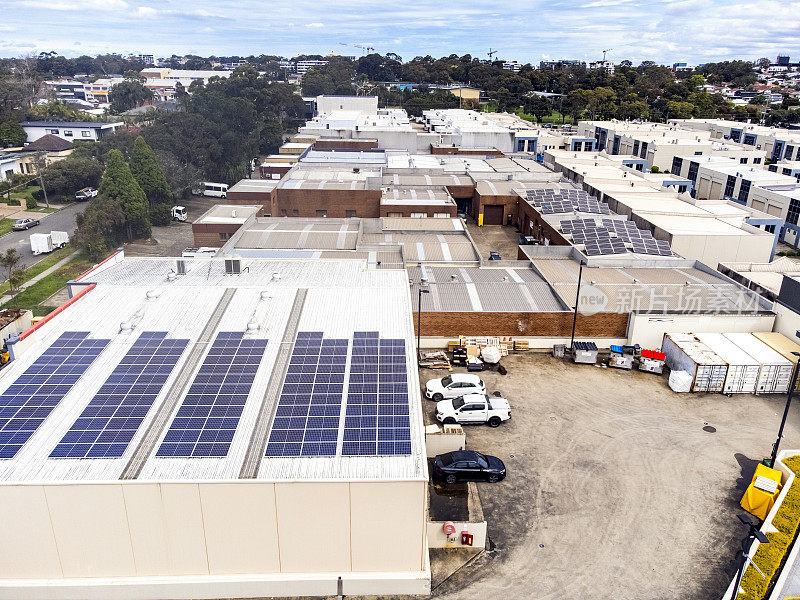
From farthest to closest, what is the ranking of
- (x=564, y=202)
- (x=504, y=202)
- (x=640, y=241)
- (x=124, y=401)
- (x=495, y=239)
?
(x=504, y=202) → (x=495, y=239) → (x=564, y=202) → (x=640, y=241) → (x=124, y=401)

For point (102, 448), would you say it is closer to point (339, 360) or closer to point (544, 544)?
point (339, 360)

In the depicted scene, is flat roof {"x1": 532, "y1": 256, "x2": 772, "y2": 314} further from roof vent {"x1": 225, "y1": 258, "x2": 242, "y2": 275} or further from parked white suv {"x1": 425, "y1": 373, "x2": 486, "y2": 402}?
roof vent {"x1": 225, "y1": 258, "x2": 242, "y2": 275}

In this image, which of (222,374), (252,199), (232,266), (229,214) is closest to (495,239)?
(252,199)

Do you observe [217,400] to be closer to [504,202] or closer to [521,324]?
[521,324]

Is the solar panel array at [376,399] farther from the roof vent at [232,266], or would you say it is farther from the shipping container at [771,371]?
the shipping container at [771,371]

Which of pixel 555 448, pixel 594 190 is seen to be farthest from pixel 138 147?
pixel 555 448
